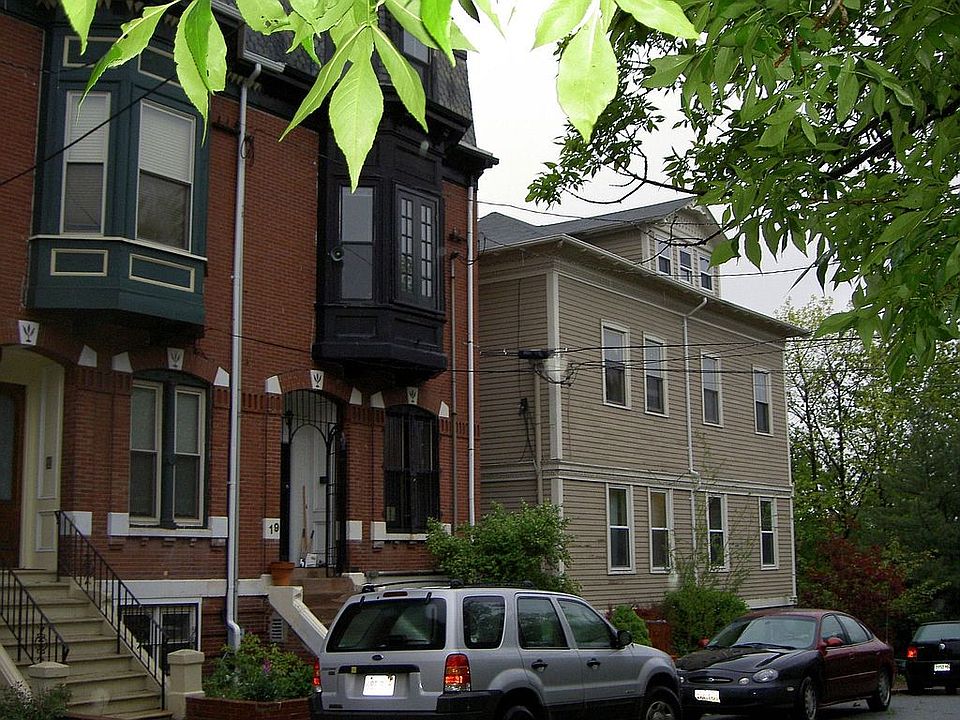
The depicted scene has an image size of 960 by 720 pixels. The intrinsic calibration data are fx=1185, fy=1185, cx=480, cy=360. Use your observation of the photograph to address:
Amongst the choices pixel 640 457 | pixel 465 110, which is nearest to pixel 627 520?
pixel 640 457

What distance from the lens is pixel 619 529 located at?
Answer: 27.0m

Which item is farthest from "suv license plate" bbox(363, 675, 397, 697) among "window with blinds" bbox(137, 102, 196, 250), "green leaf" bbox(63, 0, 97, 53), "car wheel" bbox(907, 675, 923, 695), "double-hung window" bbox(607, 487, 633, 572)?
"car wheel" bbox(907, 675, 923, 695)

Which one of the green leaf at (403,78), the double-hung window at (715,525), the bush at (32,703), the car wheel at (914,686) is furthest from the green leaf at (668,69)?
the double-hung window at (715,525)

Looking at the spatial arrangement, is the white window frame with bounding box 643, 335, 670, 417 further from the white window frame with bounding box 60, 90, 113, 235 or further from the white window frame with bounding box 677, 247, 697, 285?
the white window frame with bounding box 60, 90, 113, 235

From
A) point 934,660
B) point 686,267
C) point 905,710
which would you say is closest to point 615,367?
point 686,267

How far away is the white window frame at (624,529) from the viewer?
86.2 ft

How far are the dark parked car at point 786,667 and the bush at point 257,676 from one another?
17.2 ft

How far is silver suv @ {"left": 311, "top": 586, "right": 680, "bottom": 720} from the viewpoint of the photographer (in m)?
11.1

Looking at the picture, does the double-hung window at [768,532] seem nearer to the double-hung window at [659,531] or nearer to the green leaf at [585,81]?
the double-hung window at [659,531]

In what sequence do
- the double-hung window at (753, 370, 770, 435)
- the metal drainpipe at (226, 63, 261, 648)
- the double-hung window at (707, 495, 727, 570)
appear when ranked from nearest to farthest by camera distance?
the metal drainpipe at (226, 63, 261, 648)
the double-hung window at (707, 495, 727, 570)
the double-hung window at (753, 370, 770, 435)

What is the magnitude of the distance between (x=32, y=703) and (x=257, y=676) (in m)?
2.82

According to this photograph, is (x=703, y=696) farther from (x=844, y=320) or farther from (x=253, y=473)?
(x=844, y=320)

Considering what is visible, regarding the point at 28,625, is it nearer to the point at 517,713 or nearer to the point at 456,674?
the point at 456,674

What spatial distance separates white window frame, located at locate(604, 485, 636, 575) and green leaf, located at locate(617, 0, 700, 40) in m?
24.0
